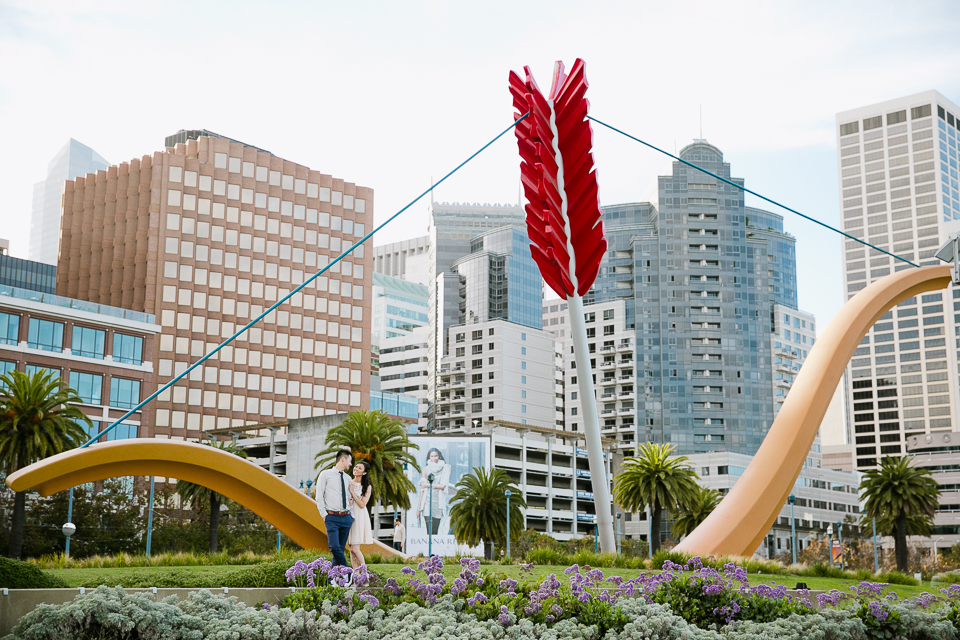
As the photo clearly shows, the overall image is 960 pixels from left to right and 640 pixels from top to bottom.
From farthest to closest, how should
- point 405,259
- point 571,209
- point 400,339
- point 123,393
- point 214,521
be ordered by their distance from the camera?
point 405,259 → point 400,339 → point 123,393 → point 214,521 → point 571,209

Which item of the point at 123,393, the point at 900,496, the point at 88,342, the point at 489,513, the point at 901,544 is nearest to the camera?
the point at 901,544

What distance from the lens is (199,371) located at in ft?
279

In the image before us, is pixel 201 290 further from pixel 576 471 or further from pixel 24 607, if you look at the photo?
pixel 24 607

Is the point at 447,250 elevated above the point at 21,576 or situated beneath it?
elevated above

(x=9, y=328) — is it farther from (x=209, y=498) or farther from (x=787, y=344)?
(x=787, y=344)

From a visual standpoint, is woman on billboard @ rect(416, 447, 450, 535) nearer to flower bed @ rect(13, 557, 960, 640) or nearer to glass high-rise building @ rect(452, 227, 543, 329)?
glass high-rise building @ rect(452, 227, 543, 329)

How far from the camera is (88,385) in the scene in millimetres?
67812

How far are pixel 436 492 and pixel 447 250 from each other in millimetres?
91963

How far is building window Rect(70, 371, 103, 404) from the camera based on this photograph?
66.8 metres

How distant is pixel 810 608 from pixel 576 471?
3348 inches

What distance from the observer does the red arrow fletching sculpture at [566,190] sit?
18.2m

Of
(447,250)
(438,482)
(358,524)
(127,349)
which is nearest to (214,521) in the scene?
(127,349)

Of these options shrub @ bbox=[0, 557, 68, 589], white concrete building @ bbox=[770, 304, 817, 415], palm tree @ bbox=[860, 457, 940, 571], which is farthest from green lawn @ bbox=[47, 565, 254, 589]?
white concrete building @ bbox=[770, 304, 817, 415]

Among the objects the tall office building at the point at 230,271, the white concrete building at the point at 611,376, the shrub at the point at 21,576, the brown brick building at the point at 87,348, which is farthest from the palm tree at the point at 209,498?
the white concrete building at the point at 611,376
